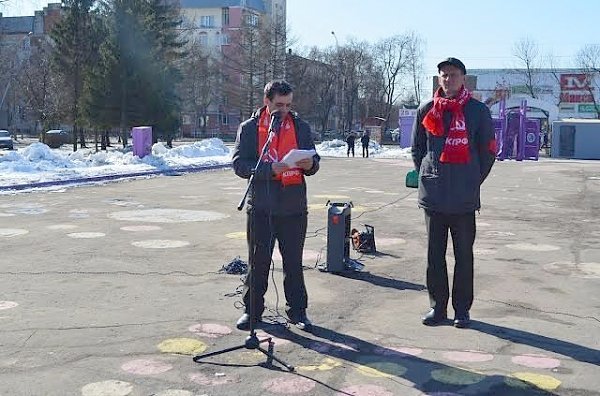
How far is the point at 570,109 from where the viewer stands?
66.6 metres

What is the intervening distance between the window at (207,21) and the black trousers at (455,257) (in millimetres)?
102905

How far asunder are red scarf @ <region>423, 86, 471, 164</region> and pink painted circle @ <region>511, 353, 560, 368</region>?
1493 millimetres

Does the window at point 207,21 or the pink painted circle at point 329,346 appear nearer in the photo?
the pink painted circle at point 329,346

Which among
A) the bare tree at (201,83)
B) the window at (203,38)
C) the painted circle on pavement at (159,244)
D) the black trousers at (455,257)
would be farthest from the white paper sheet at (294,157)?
the window at (203,38)

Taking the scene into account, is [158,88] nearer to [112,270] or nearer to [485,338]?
[112,270]

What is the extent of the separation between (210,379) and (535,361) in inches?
86.5

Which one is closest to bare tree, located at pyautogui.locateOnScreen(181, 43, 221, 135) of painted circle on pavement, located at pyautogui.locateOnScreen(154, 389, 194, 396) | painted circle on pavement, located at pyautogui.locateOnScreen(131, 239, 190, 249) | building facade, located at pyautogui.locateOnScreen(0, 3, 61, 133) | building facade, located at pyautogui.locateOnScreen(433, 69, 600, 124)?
building facade, located at pyautogui.locateOnScreen(0, 3, 61, 133)

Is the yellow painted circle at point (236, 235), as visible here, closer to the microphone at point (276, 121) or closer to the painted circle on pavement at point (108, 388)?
the microphone at point (276, 121)

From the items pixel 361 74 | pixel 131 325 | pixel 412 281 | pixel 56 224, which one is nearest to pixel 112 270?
pixel 131 325

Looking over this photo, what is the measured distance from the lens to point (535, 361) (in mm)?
4887

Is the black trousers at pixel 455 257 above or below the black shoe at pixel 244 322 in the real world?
above

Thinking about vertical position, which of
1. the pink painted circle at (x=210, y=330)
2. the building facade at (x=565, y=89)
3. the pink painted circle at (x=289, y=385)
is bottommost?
the pink painted circle at (x=289, y=385)

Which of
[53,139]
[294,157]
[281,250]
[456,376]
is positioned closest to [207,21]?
[53,139]

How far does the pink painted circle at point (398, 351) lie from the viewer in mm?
5016
